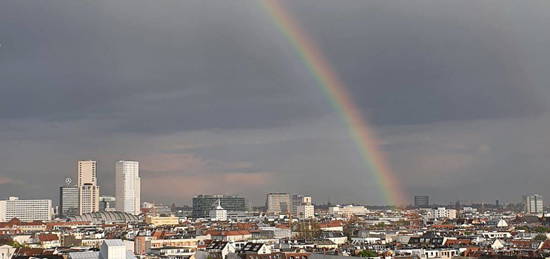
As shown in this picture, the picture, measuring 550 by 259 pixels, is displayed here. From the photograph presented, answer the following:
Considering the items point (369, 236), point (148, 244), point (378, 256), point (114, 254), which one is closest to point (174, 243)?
Answer: point (148, 244)

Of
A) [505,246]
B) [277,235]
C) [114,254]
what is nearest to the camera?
[114,254]

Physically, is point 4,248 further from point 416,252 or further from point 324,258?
point 416,252

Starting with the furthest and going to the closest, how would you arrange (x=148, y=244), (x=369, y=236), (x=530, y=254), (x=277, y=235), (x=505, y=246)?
(x=277, y=235) → (x=369, y=236) → (x=148, y=244) → (x=505, y=246) → (x=530, y=254)

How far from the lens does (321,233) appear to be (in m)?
124

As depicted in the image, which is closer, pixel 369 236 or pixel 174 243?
pixel 174 243

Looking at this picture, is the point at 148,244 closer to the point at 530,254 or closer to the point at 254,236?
the point at 254,236

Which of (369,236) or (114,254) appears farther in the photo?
(369,236)

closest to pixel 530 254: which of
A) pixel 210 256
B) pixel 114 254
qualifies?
pixel 210 256

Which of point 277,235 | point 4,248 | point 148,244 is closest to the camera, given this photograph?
point 4,248

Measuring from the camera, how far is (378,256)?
63.8 m

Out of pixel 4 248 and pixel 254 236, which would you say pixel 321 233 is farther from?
pixel 4 248

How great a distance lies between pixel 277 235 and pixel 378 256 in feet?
185

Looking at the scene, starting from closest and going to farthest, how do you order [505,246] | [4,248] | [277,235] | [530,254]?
[530,254] → [4,248] → [505,246] → [277,235]

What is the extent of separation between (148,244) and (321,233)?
32.5m
